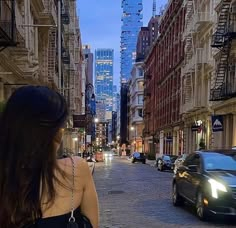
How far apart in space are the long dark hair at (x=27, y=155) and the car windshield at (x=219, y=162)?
9.69 metres

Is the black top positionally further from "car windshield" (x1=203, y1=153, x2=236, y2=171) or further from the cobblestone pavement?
"car windshield" (x1=203, y1=153, x2=236, y2=171)

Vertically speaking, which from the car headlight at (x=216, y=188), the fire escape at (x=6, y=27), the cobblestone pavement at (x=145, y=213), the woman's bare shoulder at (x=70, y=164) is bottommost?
the cobblestone pavement at (x=145, y=213)

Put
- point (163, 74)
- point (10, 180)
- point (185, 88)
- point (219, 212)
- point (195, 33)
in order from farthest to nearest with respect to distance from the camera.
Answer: point (163, 74), point (185, 88), point (195, 33), point (219, 212), point (10, 180)

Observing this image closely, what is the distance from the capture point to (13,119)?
2232 mm

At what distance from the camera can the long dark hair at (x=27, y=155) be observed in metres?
2.21

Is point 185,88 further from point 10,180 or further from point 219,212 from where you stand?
point 10,180

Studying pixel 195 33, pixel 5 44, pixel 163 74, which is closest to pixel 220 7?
pixel 195 33

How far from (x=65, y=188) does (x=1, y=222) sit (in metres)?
0.30

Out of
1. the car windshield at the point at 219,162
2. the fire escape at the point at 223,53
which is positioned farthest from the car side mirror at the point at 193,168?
the fire escape at the point at 223,53

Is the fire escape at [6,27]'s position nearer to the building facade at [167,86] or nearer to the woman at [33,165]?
the woman at [33,165]

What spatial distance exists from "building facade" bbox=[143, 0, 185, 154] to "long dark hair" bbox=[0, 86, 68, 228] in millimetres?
56588

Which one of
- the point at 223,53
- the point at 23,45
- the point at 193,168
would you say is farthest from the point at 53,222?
the point at 223,53

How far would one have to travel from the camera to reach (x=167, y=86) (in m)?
74.8

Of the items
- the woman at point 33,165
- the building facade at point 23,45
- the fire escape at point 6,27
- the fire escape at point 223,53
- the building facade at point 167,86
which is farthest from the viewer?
the building facade at point 167,86
